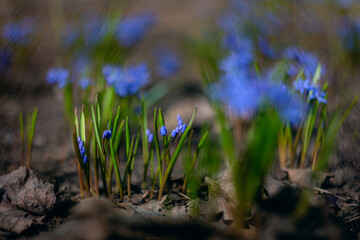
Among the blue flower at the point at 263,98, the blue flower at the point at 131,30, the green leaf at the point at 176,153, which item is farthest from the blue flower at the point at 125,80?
the blue flower at the point at 131,30

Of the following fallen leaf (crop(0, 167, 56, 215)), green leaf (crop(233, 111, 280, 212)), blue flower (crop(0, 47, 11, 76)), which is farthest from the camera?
blue flower (crop(0, 47, 11, 76))

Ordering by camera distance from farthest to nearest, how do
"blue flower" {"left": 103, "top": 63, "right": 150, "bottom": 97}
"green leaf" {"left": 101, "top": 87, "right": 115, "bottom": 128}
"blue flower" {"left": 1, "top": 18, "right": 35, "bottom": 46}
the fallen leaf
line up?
"blue flower" {"left": 1, "top": 18, "right": 35, "bottom": 46} → "blue flower" {"left": 103, "top": 63, "right": 150, "bottom": 97} → "green leaf" {"left": 101, "top": 87, "right": 115, "bottom": 128} → the fallen leaf

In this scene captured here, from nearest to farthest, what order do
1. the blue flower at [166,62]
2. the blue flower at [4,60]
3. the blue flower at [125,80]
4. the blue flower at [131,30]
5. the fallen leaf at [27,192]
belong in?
the fallen leaf at [27,192]
the blue flower at [125,80]
the blue flower at [4,60]
the blue flower at [131,30]
the blue flower at [166,62]

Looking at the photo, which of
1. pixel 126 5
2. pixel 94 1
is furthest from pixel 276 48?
pixel 94 1

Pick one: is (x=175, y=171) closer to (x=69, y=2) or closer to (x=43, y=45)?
(x=43, y=45)

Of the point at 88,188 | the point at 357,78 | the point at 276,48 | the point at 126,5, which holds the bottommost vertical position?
the point at 88,188

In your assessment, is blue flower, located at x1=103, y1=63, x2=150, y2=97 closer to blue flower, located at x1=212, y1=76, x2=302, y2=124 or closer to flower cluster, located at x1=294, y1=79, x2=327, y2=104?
blue flower, located at x1=212, y1=76, x2=302, y2=124

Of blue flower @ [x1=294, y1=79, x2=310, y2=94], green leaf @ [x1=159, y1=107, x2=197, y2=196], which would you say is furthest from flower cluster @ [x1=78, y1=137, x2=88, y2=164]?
blue flower @ [x1=294, y1=79, x2=310, y2=94]

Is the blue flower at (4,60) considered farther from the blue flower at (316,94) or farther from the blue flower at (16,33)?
the blue flower at (316,94)

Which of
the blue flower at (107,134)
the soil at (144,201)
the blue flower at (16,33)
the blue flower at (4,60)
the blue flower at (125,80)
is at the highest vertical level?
the blue flower at (16,33)
